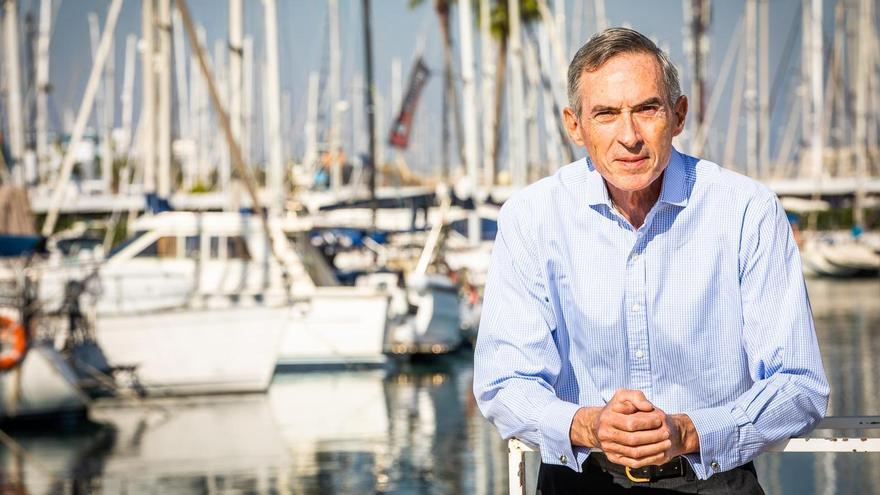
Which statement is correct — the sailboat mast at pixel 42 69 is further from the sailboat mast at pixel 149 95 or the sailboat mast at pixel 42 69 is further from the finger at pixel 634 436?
the finger at pixel 634 436

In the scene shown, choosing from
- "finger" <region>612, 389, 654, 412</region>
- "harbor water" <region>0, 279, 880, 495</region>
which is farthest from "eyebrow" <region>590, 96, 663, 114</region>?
"harbor water" <region>0, 279, 880, 495</region>

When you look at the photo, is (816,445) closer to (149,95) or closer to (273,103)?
(149,95)

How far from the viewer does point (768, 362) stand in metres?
2.64

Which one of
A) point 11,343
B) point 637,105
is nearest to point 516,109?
point 11,343

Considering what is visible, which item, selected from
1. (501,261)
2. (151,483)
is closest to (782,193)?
(151,483)

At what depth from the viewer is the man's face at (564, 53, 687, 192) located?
2648mm

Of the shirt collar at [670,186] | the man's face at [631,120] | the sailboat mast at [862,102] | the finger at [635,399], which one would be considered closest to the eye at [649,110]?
the man's face at [631,120]

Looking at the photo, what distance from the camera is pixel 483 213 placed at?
40.7 m

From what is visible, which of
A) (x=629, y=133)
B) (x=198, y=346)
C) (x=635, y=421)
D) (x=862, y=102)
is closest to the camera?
(x=635, y=421)

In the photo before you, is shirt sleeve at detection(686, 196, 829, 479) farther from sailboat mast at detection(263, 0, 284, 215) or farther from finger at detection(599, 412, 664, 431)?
sailboat mast at detection(263, 0, 284, 215)

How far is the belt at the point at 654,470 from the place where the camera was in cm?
264

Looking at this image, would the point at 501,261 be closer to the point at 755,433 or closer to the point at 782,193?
the point at 755,433

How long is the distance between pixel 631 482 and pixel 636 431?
0.80 feet

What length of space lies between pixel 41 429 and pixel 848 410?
9307mm
